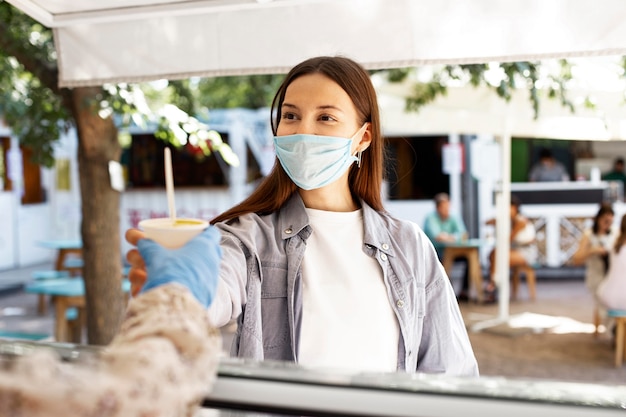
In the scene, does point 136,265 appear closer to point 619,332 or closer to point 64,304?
point 64,304

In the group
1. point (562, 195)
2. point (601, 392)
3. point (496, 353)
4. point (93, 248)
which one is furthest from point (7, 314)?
point (601, 392)

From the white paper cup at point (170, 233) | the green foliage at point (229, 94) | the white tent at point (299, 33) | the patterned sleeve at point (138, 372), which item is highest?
the green foliage at point (229, 94)

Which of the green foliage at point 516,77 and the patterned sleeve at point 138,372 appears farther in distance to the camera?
the green foliage at point 516,77

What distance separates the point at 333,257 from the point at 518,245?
8.89 m

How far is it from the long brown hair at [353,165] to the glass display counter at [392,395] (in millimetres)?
998

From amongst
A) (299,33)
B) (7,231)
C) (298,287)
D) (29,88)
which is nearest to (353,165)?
(298,287)

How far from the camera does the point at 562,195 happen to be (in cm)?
1212

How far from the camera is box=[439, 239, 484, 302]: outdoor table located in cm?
1003

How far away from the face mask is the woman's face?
2 cm

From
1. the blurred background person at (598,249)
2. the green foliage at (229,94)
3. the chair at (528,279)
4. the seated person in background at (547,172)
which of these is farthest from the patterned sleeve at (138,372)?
the green foliage at (229,94)

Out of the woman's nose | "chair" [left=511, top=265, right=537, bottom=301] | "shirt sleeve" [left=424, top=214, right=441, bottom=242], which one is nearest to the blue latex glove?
the woman's nose

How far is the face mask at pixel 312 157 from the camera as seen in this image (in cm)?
199

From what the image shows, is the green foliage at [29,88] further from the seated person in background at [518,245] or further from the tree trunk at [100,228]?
the seated person in background at [518,245]

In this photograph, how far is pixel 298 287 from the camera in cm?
190
